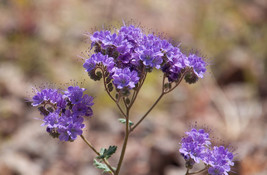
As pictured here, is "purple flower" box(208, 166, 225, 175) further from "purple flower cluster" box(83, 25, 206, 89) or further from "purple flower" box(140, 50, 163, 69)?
"purple flower" box(140, 50, 163, 69)

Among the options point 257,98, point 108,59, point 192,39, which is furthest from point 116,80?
point 192,39

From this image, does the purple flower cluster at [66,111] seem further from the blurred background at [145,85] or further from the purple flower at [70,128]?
the blurred background at [145,85]

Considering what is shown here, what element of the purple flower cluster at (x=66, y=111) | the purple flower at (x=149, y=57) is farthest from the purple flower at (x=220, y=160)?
the purple flower cluster at (x=66, y=111)

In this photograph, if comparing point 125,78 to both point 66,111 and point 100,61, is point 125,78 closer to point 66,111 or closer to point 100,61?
point 100,61

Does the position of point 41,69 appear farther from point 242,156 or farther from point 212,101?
point 242,156

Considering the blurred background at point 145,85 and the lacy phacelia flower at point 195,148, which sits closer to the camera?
the lacy phacelia flower at point 195,148

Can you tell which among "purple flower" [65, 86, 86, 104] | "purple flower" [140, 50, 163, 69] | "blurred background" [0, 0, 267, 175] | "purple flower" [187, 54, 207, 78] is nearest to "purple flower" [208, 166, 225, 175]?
"purple flower" [187, 54, 207, 78]

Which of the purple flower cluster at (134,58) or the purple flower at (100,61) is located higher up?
the purple flower cluster at (134,58)
